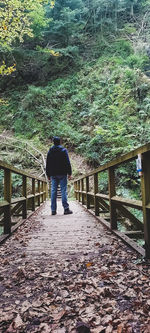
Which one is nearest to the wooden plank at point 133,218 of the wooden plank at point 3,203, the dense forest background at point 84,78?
the wooden plank at point 3,203

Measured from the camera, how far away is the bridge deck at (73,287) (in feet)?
3.89

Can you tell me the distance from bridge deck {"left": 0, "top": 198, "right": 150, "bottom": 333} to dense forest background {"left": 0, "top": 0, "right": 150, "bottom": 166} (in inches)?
407

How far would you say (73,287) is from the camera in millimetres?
1601

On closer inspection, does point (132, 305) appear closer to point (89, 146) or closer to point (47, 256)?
point (47, 256)

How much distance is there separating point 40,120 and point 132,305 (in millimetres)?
17485

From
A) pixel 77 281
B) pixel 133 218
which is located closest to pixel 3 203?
pixel 77 281

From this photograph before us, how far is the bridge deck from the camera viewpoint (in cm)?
118

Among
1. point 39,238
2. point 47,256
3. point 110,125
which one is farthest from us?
point 110,125

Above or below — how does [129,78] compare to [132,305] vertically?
above

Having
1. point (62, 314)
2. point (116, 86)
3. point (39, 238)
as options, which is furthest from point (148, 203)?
point (116, 86)

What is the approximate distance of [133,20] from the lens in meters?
21.6

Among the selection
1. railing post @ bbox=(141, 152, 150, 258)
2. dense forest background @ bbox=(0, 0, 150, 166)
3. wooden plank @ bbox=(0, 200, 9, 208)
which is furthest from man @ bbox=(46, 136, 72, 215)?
dense forest background @ bbox=(0, 0, 150, 166)

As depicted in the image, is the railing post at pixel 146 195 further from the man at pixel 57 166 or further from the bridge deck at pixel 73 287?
the man at pixel 57 166

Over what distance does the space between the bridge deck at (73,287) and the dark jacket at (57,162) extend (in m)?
2.91
